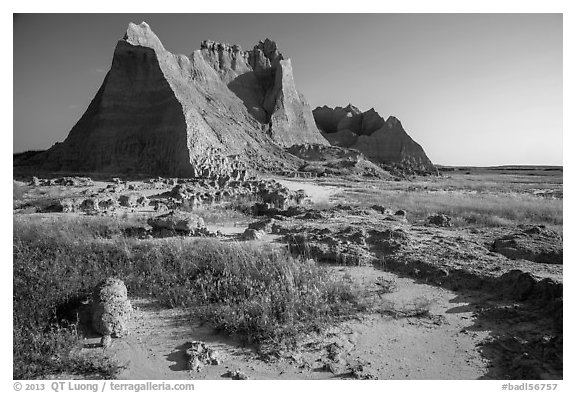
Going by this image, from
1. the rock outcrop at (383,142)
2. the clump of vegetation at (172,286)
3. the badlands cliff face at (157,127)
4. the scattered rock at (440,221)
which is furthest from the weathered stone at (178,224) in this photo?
the rock outcrop at (383,142)

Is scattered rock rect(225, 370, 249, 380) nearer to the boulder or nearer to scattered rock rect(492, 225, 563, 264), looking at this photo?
the boulder

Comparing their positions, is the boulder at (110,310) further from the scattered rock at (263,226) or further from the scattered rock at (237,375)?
the scattered rock at (263,226)

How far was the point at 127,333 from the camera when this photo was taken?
4055mm

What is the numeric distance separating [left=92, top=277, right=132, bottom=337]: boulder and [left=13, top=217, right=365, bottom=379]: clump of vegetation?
288 millimetres

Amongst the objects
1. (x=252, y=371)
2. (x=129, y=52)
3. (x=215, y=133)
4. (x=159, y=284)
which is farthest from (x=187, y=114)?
(x=252, y=371)

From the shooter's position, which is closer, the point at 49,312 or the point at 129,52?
the point at 49,312

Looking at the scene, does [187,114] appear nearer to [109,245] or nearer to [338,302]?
[109,245]

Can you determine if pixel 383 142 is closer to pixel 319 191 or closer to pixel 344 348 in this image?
pixel 319 191

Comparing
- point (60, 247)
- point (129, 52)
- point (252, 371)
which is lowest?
point (252, 371)

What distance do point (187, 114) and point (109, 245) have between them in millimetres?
25305

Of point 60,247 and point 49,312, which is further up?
point 60,247

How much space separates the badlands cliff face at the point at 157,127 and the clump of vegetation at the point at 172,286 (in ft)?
69.4

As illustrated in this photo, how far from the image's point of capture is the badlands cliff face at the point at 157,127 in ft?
95.0

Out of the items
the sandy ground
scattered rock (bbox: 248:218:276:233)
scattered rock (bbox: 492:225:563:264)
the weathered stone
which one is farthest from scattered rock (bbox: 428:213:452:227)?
the weathered stone
